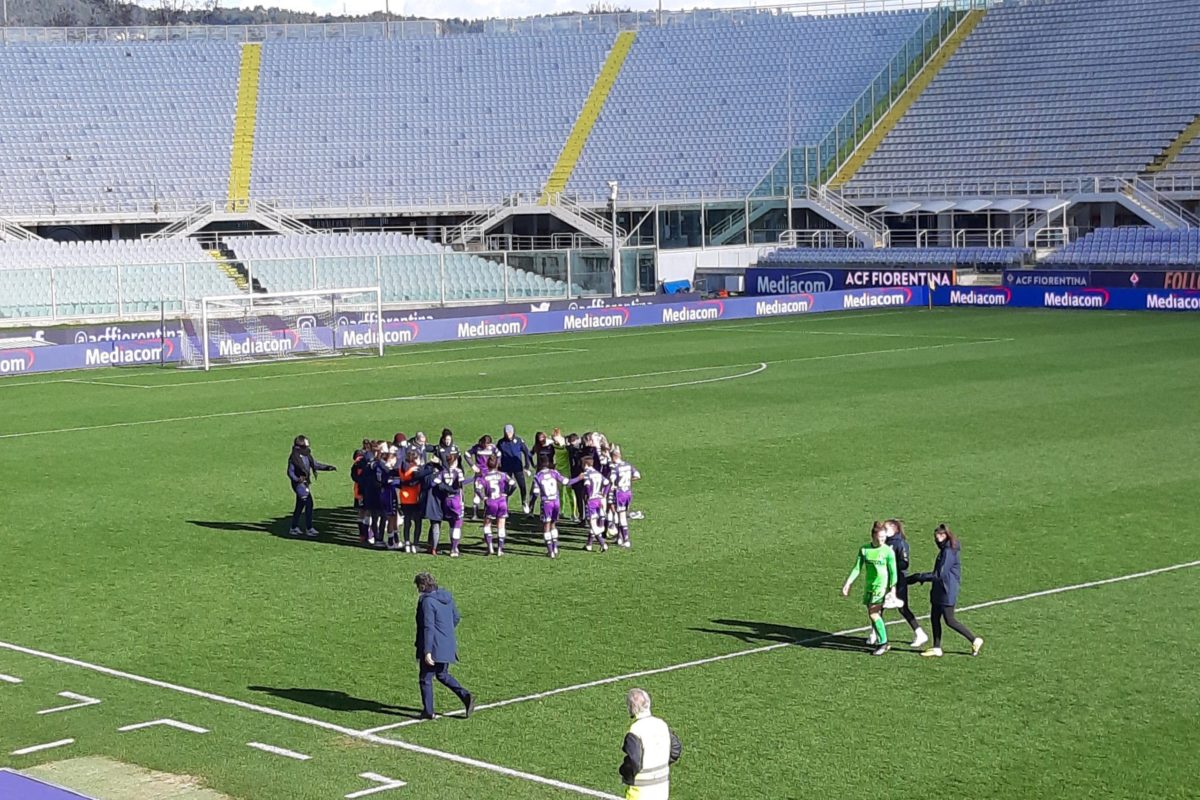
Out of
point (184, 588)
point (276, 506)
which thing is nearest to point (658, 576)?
point (184, 588)

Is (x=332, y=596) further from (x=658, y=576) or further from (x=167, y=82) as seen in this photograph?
(x=167, y=82)

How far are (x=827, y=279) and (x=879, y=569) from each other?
A: 50790 mm

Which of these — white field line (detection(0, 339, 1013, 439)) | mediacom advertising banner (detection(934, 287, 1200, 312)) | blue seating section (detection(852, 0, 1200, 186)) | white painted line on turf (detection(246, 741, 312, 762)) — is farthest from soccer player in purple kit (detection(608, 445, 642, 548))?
blue seating section (detection(852, 0, 1200, 186))

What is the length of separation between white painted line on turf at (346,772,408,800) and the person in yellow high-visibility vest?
313 centimetres

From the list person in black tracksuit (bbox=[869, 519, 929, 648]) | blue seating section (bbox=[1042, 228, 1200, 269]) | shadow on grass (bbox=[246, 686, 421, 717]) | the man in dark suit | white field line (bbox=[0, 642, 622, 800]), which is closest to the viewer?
white field line (bbox=[0, 642, 622, 800])

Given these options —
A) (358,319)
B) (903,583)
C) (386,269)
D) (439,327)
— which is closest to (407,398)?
(358,319)

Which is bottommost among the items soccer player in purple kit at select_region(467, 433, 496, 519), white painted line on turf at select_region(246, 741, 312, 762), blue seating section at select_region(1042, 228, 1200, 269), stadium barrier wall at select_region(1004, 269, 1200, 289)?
white painted line on turf at select_region(246, 741, 312, 762)

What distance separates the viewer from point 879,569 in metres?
16.4

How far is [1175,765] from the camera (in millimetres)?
12977

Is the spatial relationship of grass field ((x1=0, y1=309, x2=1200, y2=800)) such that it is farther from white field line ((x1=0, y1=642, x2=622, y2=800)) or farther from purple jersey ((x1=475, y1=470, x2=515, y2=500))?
purple jersey ((x1=475, y1=470, x2=515, y2=500))

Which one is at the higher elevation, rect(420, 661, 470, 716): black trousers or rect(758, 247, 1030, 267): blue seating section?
rect(758, 247, 1030, 267): blue seating section

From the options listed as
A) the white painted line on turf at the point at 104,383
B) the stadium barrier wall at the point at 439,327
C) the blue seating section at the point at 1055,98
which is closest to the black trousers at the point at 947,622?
the white painted line on turf at the point at 104,383

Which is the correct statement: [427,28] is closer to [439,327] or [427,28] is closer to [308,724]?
[439,327]

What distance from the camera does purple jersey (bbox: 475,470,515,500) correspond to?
2161cm
